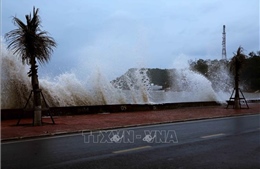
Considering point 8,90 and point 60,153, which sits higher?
point 8,90

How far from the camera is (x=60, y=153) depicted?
7.63m

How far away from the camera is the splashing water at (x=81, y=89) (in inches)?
768

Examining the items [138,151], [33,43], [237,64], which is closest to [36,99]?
[33,43]

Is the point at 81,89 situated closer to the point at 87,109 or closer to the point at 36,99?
A: the point at 87,109

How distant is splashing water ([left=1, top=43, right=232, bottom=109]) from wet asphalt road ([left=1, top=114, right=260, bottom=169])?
10253 mm

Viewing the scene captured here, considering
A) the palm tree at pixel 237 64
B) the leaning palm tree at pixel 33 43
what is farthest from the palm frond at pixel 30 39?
the palm tree at pixel 237 64

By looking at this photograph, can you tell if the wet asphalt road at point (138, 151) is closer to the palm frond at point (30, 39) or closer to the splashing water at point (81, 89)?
the palm frond at point (30, 39)

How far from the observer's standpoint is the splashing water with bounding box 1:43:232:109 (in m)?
19.5

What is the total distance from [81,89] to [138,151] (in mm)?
16288

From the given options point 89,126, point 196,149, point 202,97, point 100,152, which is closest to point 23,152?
point 100,152

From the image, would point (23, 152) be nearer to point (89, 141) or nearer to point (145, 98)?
point (89, 141)

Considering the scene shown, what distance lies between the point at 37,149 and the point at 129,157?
2.66 m

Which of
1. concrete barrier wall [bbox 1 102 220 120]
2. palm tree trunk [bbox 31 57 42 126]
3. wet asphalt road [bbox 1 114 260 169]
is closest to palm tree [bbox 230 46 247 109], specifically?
concrete barrier wall [bbox 1 102 220 120]

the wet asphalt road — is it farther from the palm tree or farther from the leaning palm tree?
the palm tree
